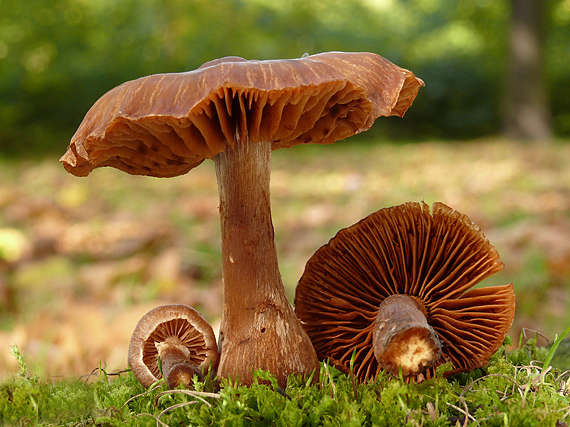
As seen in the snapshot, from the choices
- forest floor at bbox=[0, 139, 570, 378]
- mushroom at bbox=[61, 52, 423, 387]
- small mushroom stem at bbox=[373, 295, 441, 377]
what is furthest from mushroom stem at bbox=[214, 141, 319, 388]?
forest floor at bbox=[0, 139, 570, 378]

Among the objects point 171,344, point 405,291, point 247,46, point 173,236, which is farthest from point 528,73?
point 171,344

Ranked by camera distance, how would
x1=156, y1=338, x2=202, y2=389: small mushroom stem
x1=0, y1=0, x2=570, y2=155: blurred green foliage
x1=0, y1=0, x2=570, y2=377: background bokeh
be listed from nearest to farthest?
x1=156, y1=338, x2=202, y2=389: small mushroom stem → x1=0, y1=0, x2=570, y2=377: background bokeh → x1=0, y1=0, x2=570, y2=155: blurred green foliage

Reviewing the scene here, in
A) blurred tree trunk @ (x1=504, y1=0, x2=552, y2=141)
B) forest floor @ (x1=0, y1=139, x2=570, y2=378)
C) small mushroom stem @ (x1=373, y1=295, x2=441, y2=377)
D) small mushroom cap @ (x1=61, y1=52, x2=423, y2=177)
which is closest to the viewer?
small mushroom cap @ (x1=61, y1=52, x2=423, y2=177)

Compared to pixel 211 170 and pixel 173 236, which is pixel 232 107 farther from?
pixel 211 170

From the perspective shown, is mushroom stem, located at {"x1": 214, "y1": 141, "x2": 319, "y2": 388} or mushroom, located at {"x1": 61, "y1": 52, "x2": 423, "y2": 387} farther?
mushroom stem, located at {"x1": 214, "y1": 141, "x2": 319, "y2": 388}

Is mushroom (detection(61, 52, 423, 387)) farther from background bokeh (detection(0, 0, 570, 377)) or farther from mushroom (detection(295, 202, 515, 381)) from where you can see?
background bokeh (detection(0, 0, 570, 377))

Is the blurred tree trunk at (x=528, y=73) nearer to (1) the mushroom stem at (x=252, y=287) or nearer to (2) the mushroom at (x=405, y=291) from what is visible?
(2) the mushroom at (x=405, y=291)
